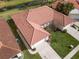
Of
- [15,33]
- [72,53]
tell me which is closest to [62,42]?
[72,53]

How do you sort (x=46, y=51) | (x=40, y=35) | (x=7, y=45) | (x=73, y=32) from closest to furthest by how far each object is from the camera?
(x=7, y=45), (x=46, y=51), (x=40, y=35), (x=73, y=32)

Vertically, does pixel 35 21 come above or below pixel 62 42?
above

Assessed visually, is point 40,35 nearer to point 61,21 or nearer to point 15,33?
point 15,33

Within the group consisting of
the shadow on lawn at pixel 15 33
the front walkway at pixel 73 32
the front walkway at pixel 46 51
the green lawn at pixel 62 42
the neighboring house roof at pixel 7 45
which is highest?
the neighboring house roof at pixel 7 45

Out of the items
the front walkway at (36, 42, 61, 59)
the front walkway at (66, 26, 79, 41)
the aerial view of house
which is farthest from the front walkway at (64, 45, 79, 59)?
the front walkway at (66, 26, 79, 41)

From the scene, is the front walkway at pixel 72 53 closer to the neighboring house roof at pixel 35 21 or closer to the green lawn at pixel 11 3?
the neighboring house roof at pixel 35 21

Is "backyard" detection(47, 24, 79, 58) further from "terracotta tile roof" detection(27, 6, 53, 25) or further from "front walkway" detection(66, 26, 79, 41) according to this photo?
"terracotta tile roof" detection(27, 6, 53, 25)

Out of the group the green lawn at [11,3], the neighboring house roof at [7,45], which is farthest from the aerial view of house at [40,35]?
the green lawn at [11,3]
